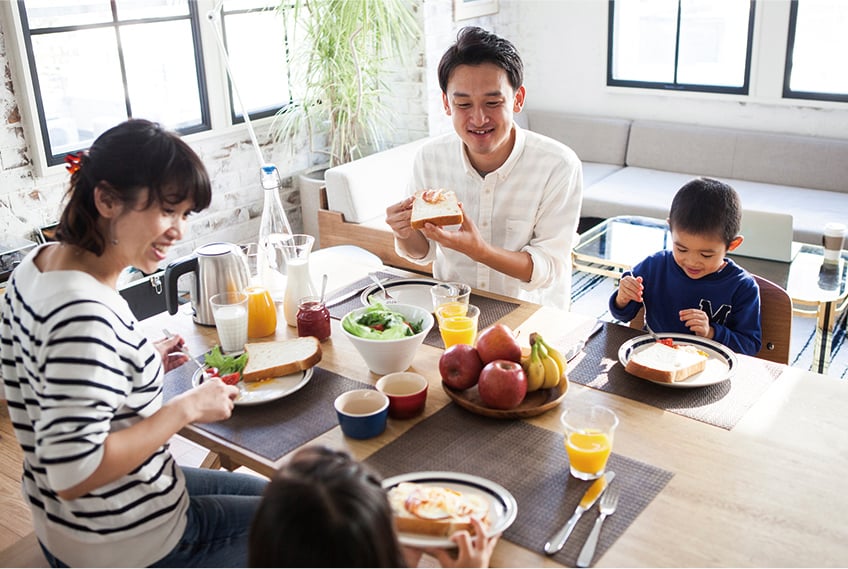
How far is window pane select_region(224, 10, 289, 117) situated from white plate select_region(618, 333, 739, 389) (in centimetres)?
311

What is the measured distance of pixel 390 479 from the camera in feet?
4.49

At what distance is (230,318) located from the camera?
186cm

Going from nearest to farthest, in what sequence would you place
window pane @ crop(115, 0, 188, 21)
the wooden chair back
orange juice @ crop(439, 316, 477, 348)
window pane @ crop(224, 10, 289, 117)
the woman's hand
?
the woman's hand
orange juice @ crop(439, 316, 477, 348)
the wooden chair back
window pane @ crop(115, 0, 188, 21)
window pane @ crop(224, 10, 289, 117)

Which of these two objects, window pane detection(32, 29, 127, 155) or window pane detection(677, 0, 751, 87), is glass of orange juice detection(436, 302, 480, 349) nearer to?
window pane detection(32, 29, 127, 155)

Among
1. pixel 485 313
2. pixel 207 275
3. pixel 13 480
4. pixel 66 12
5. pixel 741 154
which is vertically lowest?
pixel 13 480

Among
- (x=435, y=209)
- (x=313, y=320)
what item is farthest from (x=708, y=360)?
(x=313, y=320)

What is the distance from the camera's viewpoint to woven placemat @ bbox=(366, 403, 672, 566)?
1266mm

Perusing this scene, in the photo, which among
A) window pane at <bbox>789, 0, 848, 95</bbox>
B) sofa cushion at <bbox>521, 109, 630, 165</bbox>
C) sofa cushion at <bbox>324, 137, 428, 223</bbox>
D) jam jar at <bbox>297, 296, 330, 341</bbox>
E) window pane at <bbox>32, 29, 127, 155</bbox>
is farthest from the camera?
sofa cushion at <bbox>521, 109, 630, 165</bbox>

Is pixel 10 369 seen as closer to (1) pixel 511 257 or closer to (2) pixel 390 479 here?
(2) pixel 390 479

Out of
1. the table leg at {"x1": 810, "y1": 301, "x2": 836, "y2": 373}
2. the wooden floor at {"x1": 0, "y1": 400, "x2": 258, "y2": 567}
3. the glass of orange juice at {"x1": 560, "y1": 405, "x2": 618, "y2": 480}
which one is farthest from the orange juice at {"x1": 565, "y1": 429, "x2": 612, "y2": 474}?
the table leg at {"x1": 810, "y1": 301, "x2": 836, "y2": 373}

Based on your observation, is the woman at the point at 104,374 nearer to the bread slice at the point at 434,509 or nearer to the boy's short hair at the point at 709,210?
the bread slice at the point at 434,509

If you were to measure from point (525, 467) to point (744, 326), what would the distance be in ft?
2.85

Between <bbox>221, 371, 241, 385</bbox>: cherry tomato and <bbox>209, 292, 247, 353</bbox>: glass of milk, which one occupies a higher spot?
<bbox>209, 292, 247, 353</bbox>: glass of milk

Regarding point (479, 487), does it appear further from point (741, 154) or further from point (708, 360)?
point (741, 154)
